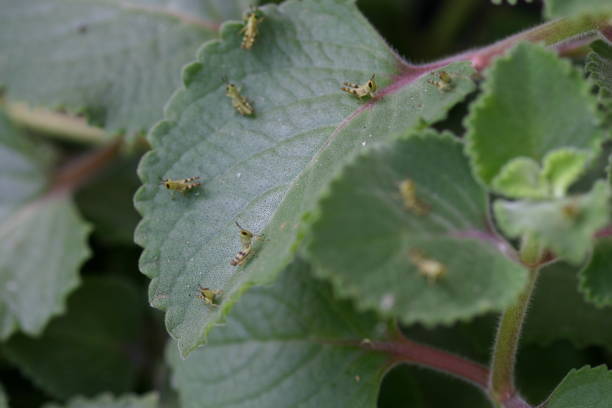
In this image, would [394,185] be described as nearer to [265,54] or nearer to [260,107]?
[260,107]

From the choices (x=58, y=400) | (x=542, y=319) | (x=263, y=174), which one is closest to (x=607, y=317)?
(x=542, y=319)

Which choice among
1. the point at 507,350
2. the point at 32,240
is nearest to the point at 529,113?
the point at 507,350

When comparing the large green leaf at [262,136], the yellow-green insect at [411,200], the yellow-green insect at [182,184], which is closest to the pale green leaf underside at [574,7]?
the large green leaf at [262,136]

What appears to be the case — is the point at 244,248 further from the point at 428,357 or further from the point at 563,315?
the point at 563,315

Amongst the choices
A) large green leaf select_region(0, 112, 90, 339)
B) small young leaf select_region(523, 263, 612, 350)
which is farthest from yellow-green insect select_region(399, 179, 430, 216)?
large green leaf select_region(0, 112, 90, 339)

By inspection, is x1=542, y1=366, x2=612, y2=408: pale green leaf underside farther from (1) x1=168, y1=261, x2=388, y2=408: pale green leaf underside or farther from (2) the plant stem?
(1) x1=168, y1=261, x2=388, y2=408: pale green leaf underside

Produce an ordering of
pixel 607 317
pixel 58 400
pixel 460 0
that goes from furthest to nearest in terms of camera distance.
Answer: pixel 460 0 → pixel 58 400 → pixel 607 317
